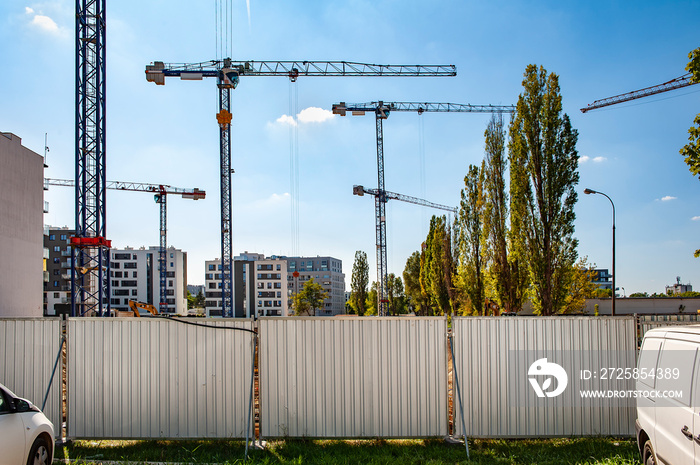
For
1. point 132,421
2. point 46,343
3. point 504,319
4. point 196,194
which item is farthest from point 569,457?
point 196,194

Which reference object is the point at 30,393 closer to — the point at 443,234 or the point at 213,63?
the point at 443,234

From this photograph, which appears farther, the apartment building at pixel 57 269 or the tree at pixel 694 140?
the apartment building at pixel 57 269

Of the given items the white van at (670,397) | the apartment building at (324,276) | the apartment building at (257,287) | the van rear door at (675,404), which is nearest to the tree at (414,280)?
the apartment building at (257,287)

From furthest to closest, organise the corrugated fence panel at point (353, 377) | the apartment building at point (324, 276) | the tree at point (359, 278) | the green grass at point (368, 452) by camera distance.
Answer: the apartment building at point (324, 276) < the tree at point (359, 278) < the corrugated fence panel at point (353, 377) < the green grass at point (368, 452)

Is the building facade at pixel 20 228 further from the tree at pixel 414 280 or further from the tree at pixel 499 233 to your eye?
the tree at pixel 414 280

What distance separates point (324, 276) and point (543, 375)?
469 ft

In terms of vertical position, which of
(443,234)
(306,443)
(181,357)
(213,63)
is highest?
(213,63)

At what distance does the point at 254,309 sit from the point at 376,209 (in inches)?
1488

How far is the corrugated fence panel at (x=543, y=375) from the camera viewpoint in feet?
26.0

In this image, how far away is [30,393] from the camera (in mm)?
8180

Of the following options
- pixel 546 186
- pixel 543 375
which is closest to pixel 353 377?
pixel 543 375

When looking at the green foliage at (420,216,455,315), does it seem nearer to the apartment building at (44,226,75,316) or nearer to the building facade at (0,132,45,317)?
the building facade at (0,132,45,317)

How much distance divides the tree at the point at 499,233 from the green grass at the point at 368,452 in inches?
800

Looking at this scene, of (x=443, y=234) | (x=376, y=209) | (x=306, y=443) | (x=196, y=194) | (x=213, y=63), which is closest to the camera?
(x=306, y=443)
